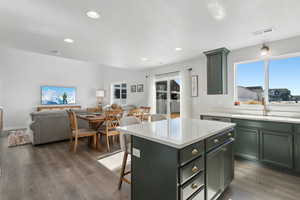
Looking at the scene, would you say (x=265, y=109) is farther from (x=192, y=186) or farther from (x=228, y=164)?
(x=192, y=186)

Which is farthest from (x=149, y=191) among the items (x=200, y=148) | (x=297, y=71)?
(x=297, y=71)

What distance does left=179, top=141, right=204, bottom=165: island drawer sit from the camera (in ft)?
3.99

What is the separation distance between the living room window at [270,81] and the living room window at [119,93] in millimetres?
5250

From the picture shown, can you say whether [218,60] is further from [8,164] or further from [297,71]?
[8,164]

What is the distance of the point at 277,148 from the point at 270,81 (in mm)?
1545

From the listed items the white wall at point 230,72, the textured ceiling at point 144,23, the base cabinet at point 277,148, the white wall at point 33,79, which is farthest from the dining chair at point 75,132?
the base cabinet at point 277,148

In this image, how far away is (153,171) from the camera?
1.36m

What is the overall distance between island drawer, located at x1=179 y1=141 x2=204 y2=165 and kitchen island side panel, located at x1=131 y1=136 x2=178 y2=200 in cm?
6

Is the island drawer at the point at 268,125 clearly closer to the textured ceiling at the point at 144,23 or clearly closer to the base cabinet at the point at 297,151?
the base cabinet at the point at 297,151

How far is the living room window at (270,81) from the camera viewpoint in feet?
10.1

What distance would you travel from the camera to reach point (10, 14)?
85.1 inches

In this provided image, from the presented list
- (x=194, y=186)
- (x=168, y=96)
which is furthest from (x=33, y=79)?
(x=194, y=186)

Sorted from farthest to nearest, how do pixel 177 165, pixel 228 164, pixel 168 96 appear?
pixel 168 96, pixel 228 164, pixel 177 165

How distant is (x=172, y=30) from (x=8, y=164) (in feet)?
13.0
